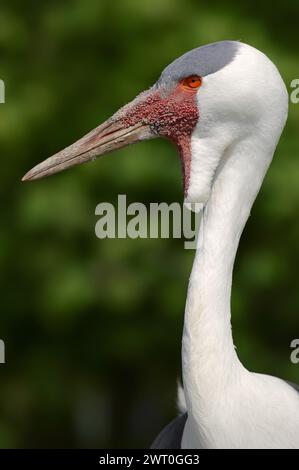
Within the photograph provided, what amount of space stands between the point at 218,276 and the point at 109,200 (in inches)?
93.3

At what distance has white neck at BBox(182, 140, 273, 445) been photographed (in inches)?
102

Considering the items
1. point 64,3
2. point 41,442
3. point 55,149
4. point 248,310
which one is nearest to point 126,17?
point 64,3

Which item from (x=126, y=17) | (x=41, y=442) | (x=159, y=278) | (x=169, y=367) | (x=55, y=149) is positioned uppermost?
(x=126, y=17)

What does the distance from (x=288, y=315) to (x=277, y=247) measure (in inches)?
15.2

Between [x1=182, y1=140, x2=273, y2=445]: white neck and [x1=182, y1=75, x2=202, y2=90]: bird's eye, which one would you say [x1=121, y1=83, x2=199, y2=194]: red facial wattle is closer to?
Result: [x1=182, y1=75, x2=202, y2=90]: bird's eye

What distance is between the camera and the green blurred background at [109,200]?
15.8ft

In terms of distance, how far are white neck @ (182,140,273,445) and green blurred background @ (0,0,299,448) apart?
2.12 meters

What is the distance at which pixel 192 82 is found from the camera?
2652mm

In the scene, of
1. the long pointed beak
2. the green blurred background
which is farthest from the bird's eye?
the green blurred background

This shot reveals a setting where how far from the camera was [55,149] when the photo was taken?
507cm

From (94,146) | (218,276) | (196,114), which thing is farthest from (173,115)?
(218,276)

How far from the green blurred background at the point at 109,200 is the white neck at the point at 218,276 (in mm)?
2122

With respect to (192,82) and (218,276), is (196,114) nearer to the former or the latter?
(192,82)

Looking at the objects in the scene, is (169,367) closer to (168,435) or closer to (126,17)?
(126,17)
